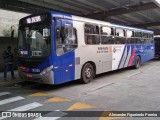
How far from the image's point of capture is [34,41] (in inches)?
379

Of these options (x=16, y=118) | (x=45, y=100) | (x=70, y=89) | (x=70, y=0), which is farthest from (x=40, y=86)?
(x=70, y=0)

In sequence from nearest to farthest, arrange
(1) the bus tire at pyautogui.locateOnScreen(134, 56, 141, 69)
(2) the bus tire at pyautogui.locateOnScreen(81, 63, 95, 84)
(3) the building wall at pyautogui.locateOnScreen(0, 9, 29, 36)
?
1. (2) the bus tire at pyautogui.locateOnScreen(81, 63, 95, 84)
2. (3) the building wall at pyautogui.locateOnScreen(0, 9, 29, 36)
3. (1) the bus tire at pyautogui.locateOnScreen(134, 56, 141, 69)

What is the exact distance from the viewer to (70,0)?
17.2 metres

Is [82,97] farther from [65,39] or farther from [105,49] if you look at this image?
[105,49]

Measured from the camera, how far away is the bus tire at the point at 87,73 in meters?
10.8

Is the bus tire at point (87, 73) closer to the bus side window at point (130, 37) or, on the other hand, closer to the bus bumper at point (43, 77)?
the bus bumper at point (43, 77)

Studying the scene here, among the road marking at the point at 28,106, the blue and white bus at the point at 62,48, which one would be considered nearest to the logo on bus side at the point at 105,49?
the blue and white bus at the point at 62,48

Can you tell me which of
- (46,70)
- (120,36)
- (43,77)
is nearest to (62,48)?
(46,70)

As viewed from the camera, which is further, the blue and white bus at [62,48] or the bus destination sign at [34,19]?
the bus destination sign at [34,19]

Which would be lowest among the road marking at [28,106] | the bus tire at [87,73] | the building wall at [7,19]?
the road marking at [28,106]

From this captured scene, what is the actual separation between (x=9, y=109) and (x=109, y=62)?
6883 millimetres

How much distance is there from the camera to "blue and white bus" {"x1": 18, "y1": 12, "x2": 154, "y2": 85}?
9219 millimetres

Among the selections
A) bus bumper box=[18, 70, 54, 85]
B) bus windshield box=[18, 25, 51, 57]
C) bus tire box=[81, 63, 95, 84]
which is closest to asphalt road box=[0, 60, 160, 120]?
bus tire box=[81, 63, 95, 84]

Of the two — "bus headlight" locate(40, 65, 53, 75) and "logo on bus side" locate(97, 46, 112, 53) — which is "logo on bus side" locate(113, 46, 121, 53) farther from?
"bus headlight" locate(40, 65, 53, 75)
